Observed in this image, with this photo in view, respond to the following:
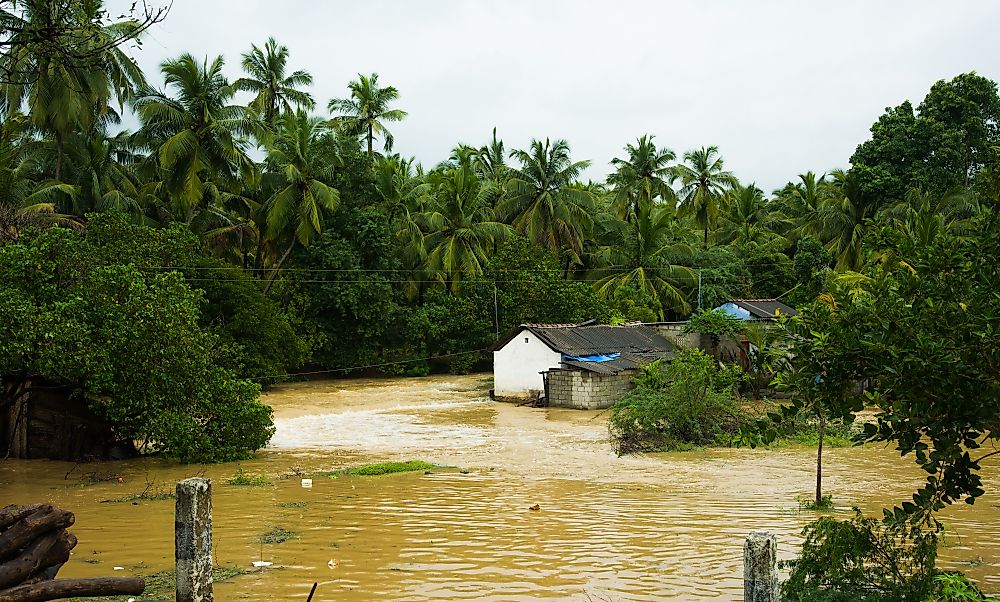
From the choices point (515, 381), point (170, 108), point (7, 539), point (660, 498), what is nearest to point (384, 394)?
point (515, 381)

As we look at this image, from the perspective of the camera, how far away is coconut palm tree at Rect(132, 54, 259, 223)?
107 feet

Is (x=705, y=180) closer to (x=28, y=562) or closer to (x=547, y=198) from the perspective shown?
(x=547, y=198)

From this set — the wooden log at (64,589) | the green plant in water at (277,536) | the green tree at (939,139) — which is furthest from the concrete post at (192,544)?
the green tree at (939,139)

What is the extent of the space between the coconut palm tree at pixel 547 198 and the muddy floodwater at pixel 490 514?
21207mm

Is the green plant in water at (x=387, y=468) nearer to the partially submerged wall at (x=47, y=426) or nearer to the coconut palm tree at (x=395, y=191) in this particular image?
the partially submerged wall at (x=47, y=426)

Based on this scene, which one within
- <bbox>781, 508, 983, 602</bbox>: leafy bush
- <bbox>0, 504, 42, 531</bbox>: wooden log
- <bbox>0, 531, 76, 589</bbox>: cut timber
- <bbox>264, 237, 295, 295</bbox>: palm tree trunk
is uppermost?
<bbox>264, 237, 295, 295</bbox>: palm tree trunk

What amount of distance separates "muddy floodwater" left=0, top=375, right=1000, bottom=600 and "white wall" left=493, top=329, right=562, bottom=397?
801cm

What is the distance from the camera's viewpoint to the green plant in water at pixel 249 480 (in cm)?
1514

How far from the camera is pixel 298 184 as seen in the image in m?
36.5

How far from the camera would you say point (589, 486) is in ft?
50.5

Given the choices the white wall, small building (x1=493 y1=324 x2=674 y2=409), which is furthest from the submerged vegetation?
the white wall

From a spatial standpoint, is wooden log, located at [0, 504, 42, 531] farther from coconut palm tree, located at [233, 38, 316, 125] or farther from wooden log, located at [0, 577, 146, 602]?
coconut palm tree, located at [233, 38, 316, 125]

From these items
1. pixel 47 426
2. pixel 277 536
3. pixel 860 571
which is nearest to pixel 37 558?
pixel 277 536

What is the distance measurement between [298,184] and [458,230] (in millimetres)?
7859
